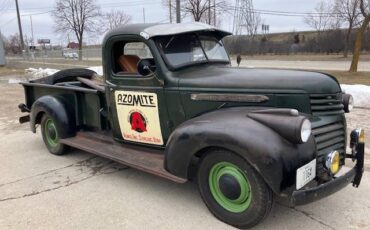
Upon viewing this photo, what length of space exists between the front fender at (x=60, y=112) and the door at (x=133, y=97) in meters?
0.93

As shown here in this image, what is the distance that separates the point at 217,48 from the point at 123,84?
1292mm

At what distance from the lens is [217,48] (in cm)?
505

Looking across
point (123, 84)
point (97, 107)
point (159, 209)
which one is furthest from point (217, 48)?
point (159, 209)

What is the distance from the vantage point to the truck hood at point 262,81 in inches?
145

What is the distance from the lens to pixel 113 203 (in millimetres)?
4223

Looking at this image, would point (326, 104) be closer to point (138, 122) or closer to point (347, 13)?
point (138, 122)

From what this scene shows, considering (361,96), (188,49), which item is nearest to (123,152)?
(188,49)

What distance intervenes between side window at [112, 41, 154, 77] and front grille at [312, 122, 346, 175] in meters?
2.31

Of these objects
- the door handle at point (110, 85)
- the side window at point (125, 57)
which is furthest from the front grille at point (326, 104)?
the door handle at point (110, 85)

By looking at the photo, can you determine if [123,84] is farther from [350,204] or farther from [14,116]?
[14,116]

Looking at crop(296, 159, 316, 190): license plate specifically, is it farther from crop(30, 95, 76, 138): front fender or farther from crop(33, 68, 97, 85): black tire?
crop(33, 68, 97, 85): black tire

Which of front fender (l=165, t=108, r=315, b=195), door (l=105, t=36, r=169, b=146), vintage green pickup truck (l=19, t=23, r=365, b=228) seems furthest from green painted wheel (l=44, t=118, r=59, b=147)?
front fender (l=165, t=108, r=315, b=195)

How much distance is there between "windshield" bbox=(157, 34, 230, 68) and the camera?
4484 millimetres

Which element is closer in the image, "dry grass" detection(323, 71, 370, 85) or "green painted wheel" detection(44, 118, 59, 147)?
"green painted wheel" detection(44, 118, 59, 147)
